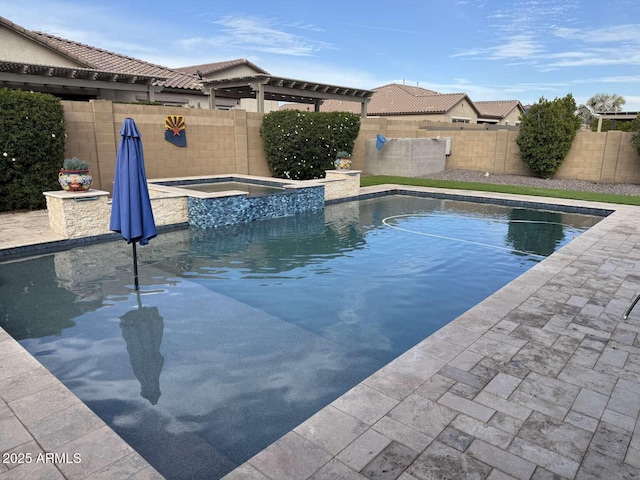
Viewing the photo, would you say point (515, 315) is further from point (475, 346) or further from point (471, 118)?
point (471, 118)

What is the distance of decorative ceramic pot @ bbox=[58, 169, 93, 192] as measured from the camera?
973cm

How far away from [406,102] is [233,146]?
31.1 meters

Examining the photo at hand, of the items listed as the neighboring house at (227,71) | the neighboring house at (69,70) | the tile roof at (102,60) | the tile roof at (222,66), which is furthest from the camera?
the tile roof at (222,66)

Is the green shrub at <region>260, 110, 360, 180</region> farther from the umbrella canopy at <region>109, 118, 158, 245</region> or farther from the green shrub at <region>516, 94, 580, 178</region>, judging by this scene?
the umbrella canopy at <region>109, 118, 158, 245</region>

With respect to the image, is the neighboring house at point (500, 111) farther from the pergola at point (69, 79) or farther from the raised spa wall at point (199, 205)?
the raised spa wall at point (199, 205)

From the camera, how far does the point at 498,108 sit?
51.5 metres

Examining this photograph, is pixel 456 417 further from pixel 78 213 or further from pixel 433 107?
pixel 433 107

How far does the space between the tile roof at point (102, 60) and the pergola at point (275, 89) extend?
6.16ft

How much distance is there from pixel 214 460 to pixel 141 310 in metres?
3.45

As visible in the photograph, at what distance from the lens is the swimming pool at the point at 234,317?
398 centimetres

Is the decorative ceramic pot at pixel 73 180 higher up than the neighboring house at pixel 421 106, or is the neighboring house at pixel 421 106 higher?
the neighboring house at pixel 421 106

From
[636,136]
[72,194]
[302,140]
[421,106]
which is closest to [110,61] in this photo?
[302,140]

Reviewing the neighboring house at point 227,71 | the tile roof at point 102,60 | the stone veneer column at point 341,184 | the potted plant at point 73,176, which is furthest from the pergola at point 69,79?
the stone veneer column at point 341,184

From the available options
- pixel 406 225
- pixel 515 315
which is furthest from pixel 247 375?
pixel 406 225
